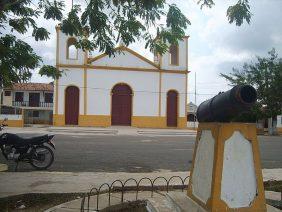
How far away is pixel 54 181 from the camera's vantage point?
841cm

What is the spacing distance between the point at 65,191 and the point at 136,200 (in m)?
1.58

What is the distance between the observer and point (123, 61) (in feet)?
133

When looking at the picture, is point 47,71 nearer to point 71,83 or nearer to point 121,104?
point 71,83

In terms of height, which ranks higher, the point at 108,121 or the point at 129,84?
the point at 129,84

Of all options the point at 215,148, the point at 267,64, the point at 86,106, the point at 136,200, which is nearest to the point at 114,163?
the point at 136,200

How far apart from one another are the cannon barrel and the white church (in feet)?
113

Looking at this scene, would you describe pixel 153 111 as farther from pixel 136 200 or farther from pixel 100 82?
pixel 136 200

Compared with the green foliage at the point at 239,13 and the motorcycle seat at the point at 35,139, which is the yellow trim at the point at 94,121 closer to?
the motorcycle seat at the point at 35,139

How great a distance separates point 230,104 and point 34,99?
176 ft

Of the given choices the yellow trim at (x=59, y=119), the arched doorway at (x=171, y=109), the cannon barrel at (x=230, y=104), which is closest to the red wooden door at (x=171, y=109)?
the arched doorway at (x=171, y=109)

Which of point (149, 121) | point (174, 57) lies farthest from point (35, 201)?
point (174, 57)

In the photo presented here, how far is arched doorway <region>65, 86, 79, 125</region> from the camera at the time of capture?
3941 cm

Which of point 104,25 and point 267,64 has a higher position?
point 267,64

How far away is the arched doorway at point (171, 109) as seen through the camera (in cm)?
4122
